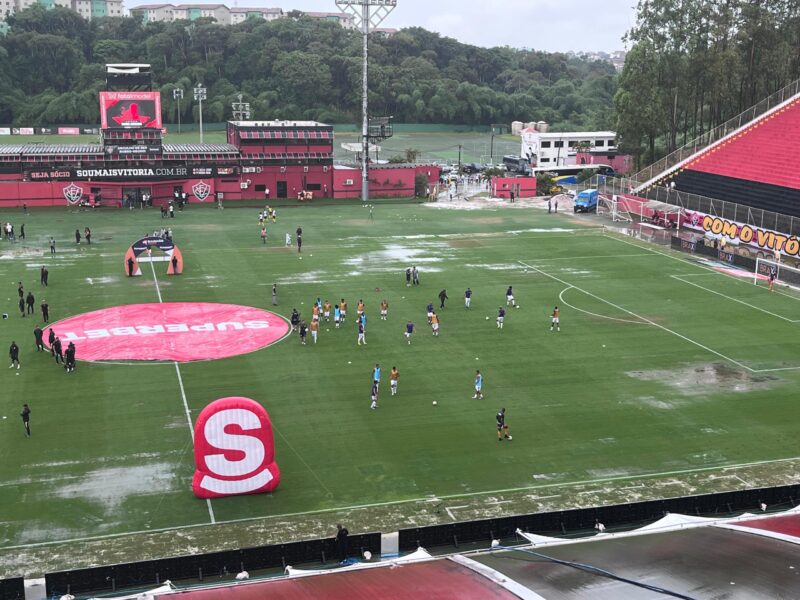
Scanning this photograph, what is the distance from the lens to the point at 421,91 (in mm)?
169375

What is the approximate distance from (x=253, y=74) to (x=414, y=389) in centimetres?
13565

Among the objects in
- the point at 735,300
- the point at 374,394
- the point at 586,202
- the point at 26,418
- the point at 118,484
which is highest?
the point at 586,202

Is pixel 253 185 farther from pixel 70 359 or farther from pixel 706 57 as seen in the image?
pixel 70 359

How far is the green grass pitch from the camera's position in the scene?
2855 centimetres

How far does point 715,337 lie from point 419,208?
46.0 metres

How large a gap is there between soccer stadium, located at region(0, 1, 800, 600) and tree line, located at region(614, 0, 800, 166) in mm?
10205

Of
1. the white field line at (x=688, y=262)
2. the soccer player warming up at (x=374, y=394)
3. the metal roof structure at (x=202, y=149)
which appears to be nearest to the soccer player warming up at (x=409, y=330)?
the soccer player warming up at (x=374, y=394)

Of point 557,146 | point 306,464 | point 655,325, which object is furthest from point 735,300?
point 557,146

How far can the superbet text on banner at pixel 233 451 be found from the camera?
2653 cm

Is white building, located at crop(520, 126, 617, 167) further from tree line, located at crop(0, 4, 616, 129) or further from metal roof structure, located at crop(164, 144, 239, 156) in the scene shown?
metal roof structure, located at crop(164, 144, 239, 156)

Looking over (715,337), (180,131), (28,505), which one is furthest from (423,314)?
(180,131)

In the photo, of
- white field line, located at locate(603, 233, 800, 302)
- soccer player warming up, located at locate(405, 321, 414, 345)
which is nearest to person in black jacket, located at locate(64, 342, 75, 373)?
soccer player warming up, located at locate(405, 321, 414, 345)

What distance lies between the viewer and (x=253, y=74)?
162 m

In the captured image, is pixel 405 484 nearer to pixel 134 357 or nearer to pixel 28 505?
pixel 28 505
